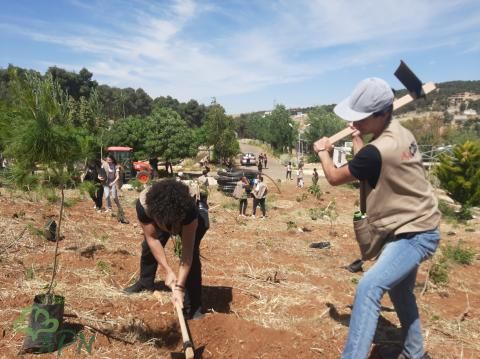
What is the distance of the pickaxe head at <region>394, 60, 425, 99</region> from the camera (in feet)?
8.48

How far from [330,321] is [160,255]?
165cm

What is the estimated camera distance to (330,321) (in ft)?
12.0

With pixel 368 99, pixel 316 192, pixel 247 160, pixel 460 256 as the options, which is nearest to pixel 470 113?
pixel 247 160

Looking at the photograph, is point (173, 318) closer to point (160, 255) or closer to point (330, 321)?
point (160, 255)

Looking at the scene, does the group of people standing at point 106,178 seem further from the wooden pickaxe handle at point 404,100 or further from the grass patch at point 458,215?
the grass patch at point 458,215

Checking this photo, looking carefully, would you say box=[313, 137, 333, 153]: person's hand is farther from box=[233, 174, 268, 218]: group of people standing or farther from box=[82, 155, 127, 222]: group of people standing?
box=[233, 174, 268, 218]: group of people standing

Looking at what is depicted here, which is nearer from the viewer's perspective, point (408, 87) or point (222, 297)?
point (408, 87)

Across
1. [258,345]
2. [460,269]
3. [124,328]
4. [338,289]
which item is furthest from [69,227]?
[460,269]

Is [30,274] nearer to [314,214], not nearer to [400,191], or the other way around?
[400,191]

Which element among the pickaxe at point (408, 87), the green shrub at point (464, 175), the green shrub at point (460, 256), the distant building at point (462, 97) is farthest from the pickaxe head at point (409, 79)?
the distant building at point (462, 97)

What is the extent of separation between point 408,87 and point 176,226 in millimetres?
1810

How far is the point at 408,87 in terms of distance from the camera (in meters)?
2.66

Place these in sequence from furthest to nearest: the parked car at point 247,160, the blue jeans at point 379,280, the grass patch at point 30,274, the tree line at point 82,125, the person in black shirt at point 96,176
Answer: the parked car at point 247,160, the person in black shirt at point 96,176, the grass patch at point 30,274, the tree line at point 82,125, the blue jeans at point 379,280

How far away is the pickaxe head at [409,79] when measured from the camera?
2586 mm
